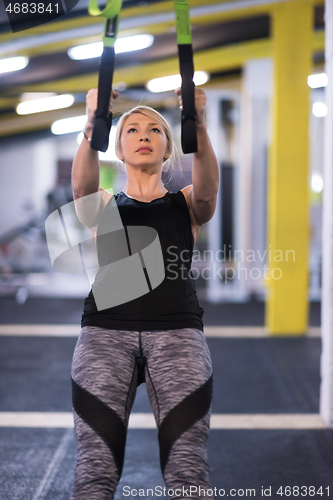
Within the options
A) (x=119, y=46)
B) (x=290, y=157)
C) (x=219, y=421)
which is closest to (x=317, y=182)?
(x=290, y=157)

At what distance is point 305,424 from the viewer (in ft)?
6.77

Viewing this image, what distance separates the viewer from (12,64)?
4.63 meters

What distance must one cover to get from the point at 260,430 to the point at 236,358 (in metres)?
1.10

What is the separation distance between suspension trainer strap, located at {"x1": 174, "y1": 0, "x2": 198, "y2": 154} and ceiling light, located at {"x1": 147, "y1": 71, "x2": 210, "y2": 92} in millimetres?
4763

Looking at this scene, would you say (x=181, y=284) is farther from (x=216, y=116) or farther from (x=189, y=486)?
(x=216, y=116)

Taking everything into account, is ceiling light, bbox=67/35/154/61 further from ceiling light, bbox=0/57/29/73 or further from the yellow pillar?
the yellow pillar

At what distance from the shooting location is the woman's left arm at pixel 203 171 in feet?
3.49

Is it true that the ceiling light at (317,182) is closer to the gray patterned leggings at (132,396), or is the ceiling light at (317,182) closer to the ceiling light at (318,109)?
the ceiling light at (318,109)

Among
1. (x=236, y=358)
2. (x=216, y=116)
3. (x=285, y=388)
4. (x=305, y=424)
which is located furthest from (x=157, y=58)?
(x=305, y=424)

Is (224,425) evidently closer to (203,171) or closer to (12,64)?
(203,171)

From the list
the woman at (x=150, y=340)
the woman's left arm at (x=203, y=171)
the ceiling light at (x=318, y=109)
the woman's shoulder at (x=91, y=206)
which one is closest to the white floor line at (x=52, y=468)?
the woman at (x=150, y=340)

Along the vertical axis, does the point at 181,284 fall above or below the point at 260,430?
above

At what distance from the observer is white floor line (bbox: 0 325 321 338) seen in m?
3.78

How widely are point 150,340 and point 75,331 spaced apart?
3028 mm
